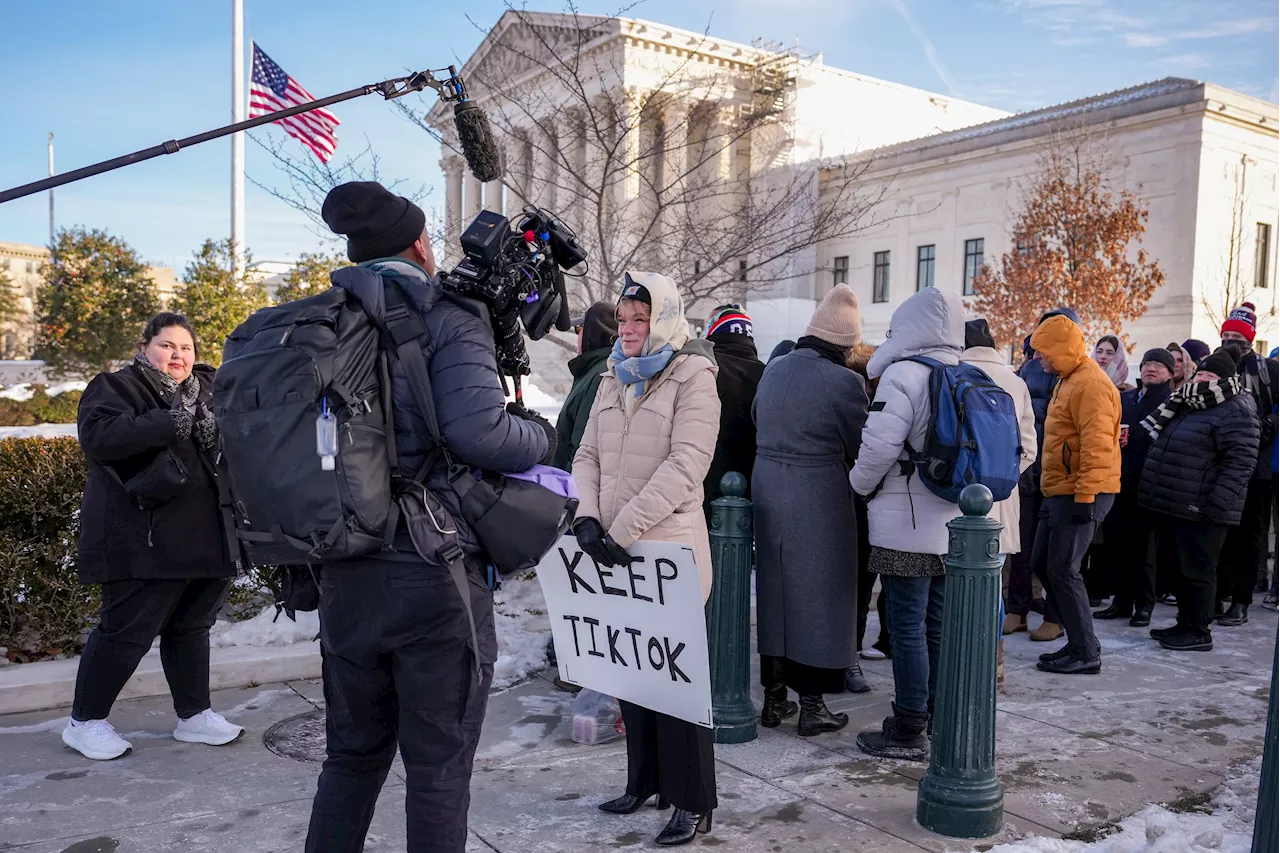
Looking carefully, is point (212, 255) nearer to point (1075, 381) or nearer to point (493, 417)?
point (1075, 381)

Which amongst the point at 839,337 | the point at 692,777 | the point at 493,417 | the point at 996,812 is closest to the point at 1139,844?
the point at 996,812

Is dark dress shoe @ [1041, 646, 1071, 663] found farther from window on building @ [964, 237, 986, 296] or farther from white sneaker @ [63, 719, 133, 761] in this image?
window on building @ [964, 237, 986, 296]

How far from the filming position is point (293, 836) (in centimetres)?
372

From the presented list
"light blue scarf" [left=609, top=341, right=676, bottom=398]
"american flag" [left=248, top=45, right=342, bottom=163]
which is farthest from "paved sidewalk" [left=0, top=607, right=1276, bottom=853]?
"american flag" [left=248, top=45, right=342, bottom=163]

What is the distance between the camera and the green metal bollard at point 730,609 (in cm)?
474

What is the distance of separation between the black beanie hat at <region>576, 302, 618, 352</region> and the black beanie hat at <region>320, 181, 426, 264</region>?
9.31 ft

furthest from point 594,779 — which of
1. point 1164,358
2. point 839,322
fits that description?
point 1164,358

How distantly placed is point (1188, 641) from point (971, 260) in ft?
121

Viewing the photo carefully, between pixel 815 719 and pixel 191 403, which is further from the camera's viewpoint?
pixel 815 719

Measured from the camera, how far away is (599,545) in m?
3.85

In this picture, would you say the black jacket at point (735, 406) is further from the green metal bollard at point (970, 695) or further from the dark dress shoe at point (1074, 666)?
the dark dress shoe at point (1074, 666)

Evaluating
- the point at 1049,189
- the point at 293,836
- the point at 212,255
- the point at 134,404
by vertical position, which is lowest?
the point at 293,836

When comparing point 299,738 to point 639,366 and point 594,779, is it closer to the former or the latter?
point 594,779

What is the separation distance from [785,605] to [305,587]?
8.55 feet
